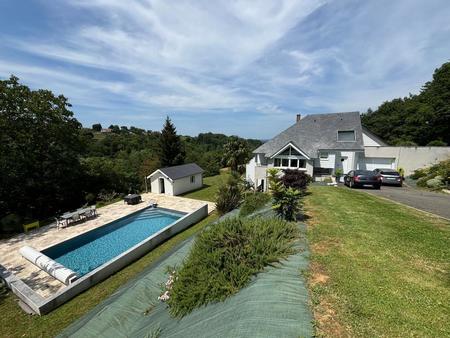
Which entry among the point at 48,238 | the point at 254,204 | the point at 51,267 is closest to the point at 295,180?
the point at 254,204

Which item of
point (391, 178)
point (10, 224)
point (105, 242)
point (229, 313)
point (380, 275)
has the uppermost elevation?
point (391, 178)

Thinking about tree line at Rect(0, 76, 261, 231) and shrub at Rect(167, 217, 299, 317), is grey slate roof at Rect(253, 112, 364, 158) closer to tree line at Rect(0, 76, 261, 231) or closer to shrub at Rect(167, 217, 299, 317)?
shrub at Rect(167, 217, 299, 317)

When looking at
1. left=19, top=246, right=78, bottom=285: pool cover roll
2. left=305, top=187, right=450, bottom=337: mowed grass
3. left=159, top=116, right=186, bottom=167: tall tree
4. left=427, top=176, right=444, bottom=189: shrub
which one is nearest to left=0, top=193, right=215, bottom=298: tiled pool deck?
left=19, top=246, right=78, bottom=285: pool cover roll

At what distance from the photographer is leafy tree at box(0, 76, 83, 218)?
16.3 m

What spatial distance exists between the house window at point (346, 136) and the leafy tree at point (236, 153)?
18.5 metres

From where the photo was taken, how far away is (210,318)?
13.6 feet

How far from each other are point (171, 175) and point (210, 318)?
69.5 ft

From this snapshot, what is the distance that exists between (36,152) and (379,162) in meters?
33.3

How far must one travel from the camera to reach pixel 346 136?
2325 cm

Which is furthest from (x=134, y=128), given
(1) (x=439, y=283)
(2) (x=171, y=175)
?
(1) (x=439, y=283)

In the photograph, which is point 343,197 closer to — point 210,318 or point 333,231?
point 333,231

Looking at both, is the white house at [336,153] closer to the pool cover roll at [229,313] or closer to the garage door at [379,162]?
the garage door at [379,162]

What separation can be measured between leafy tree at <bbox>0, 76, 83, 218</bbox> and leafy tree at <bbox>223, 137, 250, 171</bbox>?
2424 cm

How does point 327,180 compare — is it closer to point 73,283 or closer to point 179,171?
point 179,171
